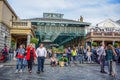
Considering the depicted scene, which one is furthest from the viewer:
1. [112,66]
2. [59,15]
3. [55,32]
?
[59,15]

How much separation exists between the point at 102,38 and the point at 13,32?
76.5 feet

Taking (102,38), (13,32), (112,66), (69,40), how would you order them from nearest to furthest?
(112,66), (13,32), (102,38), (69,40)

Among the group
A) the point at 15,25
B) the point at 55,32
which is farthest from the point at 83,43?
the point at 15,25

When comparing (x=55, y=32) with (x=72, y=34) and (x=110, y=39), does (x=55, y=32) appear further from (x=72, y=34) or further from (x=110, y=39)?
(x=110, y=39)

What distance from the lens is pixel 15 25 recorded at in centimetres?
3158

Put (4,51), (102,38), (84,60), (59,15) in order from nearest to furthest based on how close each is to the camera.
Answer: (4,51) < (84,60) < (102,38) < (59,15)

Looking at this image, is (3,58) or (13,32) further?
(13,32)

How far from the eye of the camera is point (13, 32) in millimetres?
31469

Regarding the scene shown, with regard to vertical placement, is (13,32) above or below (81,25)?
below

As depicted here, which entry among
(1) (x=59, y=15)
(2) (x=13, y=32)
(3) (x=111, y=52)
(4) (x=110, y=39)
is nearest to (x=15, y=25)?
(2) (x=13, y=32)

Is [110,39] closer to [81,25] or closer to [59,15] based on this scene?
[81,25]

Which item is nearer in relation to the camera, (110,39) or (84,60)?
(84,60)

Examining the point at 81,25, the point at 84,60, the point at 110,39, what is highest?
the point at 81,25

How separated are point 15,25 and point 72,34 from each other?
22768 millimetres
